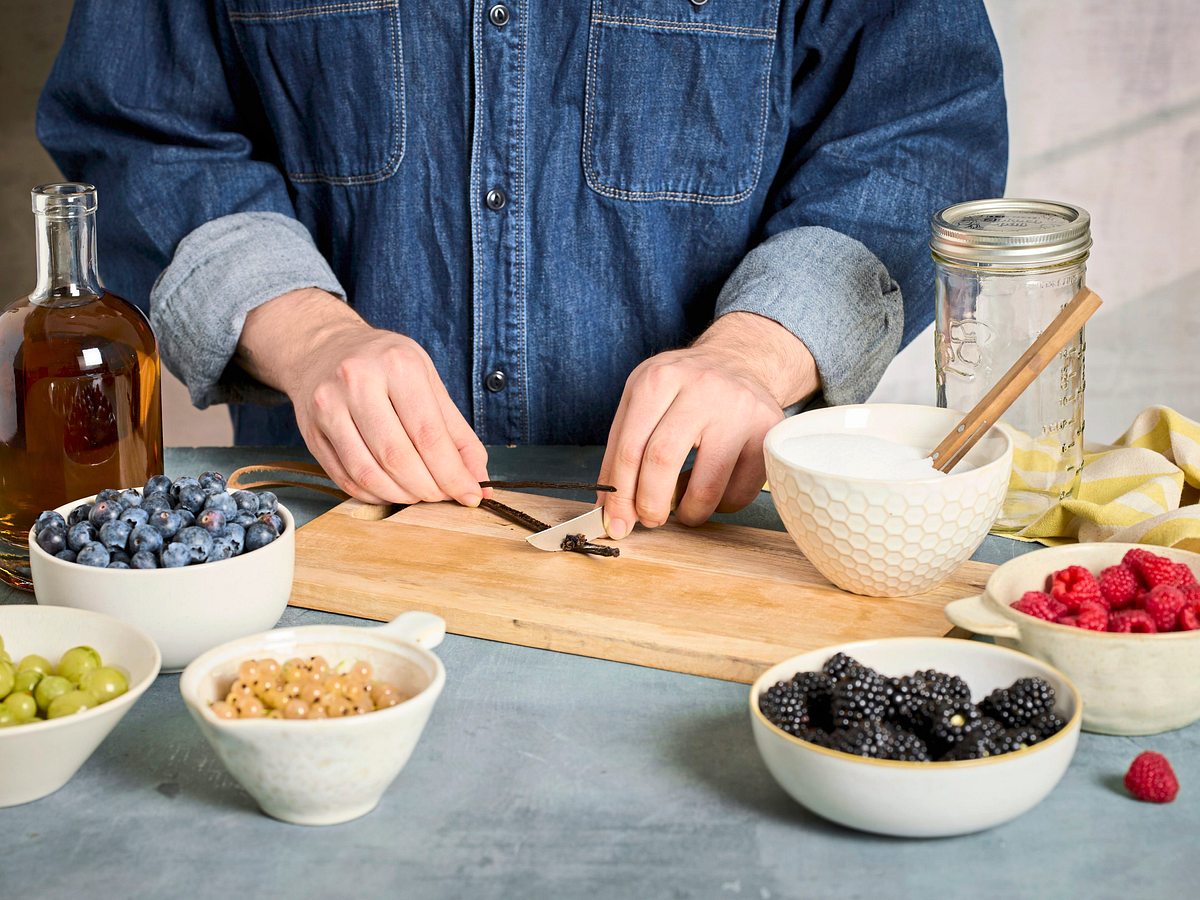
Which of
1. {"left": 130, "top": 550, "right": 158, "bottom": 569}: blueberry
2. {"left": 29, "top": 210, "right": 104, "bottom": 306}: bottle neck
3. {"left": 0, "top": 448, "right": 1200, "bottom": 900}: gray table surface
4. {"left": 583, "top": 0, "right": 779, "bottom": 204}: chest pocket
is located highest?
{"left": 583, "top": 0, "right": 779, "bottom": 204}: chest pocket

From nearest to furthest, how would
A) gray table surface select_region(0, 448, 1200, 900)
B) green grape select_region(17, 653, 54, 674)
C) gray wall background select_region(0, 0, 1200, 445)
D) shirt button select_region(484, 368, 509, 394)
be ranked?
gray table surface select_region(0, 448, 1200, 900), green grape select_region(17, 653, 54, 674), shirt button select_region(484, 368, 509, 394), gray wall background select_region(0, 0, 1200, 445)

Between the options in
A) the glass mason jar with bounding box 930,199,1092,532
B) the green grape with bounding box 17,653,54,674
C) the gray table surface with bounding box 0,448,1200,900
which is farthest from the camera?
the glass mason jar with bounding box 930,199,1092,532

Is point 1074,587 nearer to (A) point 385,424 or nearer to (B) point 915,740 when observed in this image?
(B) point 915,740

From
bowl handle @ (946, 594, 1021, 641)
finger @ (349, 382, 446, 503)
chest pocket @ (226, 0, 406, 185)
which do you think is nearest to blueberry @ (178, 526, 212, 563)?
finger @ (349, 382, 446, 503)

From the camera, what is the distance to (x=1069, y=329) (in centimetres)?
105

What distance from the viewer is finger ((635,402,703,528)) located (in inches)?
46.4

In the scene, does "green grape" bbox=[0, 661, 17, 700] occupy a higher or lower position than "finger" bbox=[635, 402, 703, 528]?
lower

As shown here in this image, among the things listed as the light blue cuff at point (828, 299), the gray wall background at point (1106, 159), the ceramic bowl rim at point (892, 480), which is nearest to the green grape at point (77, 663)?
the ceramic bowl rim at point (892, 480)

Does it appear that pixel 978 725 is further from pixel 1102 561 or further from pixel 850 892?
pixel 1102 561

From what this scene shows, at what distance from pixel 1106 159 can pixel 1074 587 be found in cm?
258

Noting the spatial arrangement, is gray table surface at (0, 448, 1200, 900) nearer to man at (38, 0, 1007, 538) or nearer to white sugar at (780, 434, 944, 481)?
white sugar at (780, 434, 944, 481)

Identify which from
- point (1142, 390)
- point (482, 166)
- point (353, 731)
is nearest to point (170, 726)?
point (353, 731)

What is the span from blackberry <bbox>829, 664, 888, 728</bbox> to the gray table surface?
66mm

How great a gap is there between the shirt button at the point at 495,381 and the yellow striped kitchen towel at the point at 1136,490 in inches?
25.5
